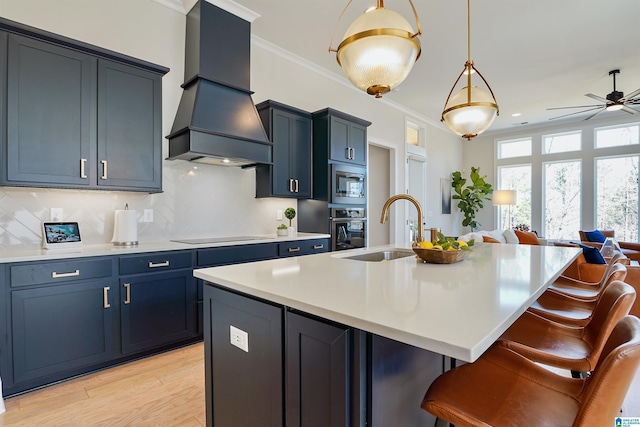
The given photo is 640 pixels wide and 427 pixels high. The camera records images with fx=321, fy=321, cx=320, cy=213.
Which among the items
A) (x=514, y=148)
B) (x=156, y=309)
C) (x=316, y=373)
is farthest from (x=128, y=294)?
(x=514, y=148)

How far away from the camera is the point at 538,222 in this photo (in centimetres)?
739

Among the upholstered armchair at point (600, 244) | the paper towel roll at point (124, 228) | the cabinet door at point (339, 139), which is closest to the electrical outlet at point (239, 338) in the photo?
the paper towel roll at point (124, 228)

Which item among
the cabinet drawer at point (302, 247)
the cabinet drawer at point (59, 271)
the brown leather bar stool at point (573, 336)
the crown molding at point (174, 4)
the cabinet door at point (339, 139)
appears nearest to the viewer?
the brown leather bar stool at point (573, 336)

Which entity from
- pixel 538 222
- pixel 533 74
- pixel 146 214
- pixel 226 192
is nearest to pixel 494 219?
pixel 538 222

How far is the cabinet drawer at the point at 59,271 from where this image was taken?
6.50ft

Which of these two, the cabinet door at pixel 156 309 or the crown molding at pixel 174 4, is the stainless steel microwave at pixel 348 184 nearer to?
the cabinet door at pixel 156 309

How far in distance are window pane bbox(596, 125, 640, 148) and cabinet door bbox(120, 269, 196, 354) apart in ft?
27.3

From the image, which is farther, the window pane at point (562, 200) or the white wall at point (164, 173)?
the window pane at point (562, 200)

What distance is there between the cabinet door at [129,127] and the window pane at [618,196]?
8.21 meters

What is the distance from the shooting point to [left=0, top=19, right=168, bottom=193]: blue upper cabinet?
2.11 meters

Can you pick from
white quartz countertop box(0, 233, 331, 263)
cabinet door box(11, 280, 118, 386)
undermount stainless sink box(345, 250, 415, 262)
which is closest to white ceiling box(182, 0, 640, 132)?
white quartz countertop box(0, 233, 331, 263)

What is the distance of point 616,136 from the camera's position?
6.58 metres

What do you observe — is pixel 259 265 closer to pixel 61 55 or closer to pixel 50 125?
pixel 50 125

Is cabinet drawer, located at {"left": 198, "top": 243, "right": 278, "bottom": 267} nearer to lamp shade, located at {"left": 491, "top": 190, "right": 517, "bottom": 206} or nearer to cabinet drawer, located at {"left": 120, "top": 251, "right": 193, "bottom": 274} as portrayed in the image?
cabinet drawer, located at {"left": 120, "top": 251, "right": 193, "bottom": 274}
